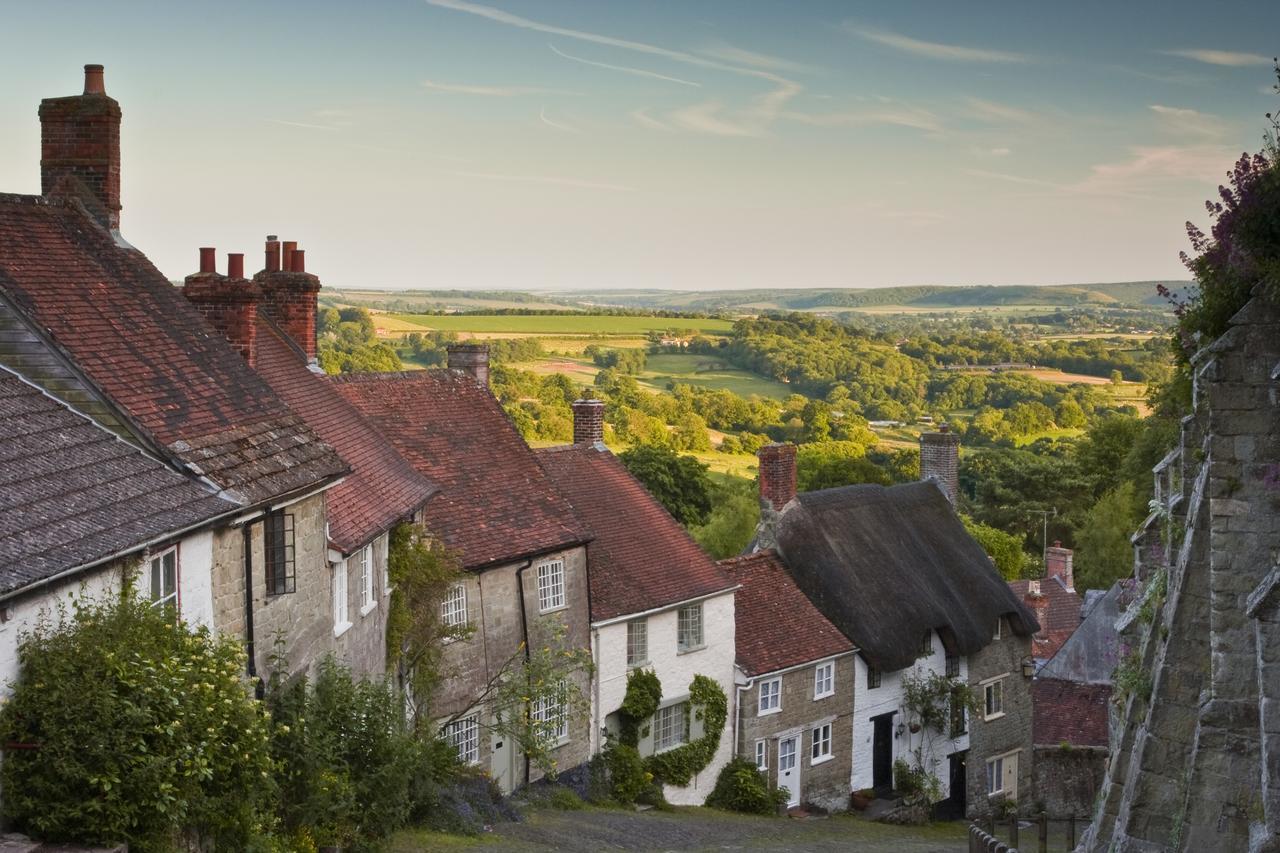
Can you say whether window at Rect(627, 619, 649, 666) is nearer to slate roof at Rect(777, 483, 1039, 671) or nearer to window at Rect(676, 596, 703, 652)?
window at Rect(676, 596, 703, 652)

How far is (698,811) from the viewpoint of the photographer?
101 feet

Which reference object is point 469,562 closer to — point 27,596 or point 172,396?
point 172,396

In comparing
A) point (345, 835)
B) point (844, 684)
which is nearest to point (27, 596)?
point (345, 835)

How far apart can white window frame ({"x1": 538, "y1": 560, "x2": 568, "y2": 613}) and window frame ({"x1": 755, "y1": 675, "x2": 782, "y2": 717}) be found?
6300mm

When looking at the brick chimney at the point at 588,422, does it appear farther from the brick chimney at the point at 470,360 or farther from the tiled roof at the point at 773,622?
the tiled roof at the point at 773,622

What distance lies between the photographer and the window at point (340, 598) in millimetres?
19719

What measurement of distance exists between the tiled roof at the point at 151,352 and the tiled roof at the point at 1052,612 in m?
34.7

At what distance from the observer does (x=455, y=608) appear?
2636 centimetres

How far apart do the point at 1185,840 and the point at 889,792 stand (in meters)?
22.5

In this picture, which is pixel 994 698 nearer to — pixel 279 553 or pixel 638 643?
pixel 638 643

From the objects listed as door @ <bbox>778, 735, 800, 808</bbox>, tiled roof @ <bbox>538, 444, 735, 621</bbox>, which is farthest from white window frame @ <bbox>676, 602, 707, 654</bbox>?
door @ <bbox>778, 735, 800, 808</bbox>

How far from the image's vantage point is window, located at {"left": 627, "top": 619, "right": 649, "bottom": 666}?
30.8 m

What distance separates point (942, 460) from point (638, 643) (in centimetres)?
1734

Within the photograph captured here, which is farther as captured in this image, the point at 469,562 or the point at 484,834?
the point at 469,562
